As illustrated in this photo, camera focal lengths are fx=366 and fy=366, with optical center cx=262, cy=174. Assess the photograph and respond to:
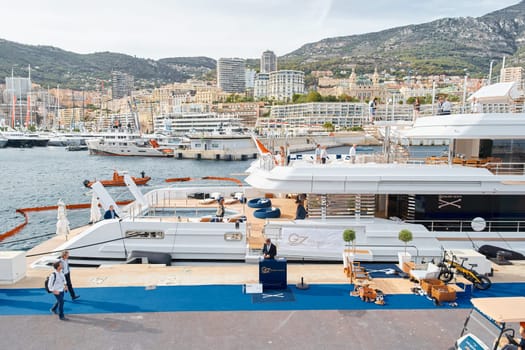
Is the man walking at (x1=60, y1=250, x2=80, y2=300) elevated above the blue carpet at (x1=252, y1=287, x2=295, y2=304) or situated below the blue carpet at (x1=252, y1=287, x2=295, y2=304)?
above

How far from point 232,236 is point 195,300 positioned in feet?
11.2

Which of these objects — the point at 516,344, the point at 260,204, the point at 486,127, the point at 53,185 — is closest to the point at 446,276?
the point at 516,344

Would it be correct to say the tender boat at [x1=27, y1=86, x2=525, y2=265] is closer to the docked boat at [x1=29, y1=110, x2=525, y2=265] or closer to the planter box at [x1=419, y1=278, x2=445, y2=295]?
the docked boat at [x1=29, y1=110, x2=525, y2=265]

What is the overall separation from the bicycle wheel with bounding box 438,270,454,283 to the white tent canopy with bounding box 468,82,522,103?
25.2 feet

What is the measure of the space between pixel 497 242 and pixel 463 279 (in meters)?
3.26

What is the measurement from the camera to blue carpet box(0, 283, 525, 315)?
7.55 metres

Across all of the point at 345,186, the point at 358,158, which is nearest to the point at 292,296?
the point at 345,186

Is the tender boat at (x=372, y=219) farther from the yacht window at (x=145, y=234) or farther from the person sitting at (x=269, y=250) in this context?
the person sitting at (x=269, y=250)

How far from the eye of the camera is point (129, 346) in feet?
20.4

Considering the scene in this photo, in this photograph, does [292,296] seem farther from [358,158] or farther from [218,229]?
[358,158]

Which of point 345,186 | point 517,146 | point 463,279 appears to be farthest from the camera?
point 517,146

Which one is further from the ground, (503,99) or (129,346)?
(503,99)

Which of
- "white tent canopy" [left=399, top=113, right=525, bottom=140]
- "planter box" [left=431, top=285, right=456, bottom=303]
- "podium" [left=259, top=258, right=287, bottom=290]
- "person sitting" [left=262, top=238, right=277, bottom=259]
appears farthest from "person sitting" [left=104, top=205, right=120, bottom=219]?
"white tent canopy" [left=399, top=113, right=525, bottom=140]

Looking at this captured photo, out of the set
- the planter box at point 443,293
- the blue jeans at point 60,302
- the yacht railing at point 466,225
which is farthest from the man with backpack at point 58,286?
the yacht railing at point 466,225
